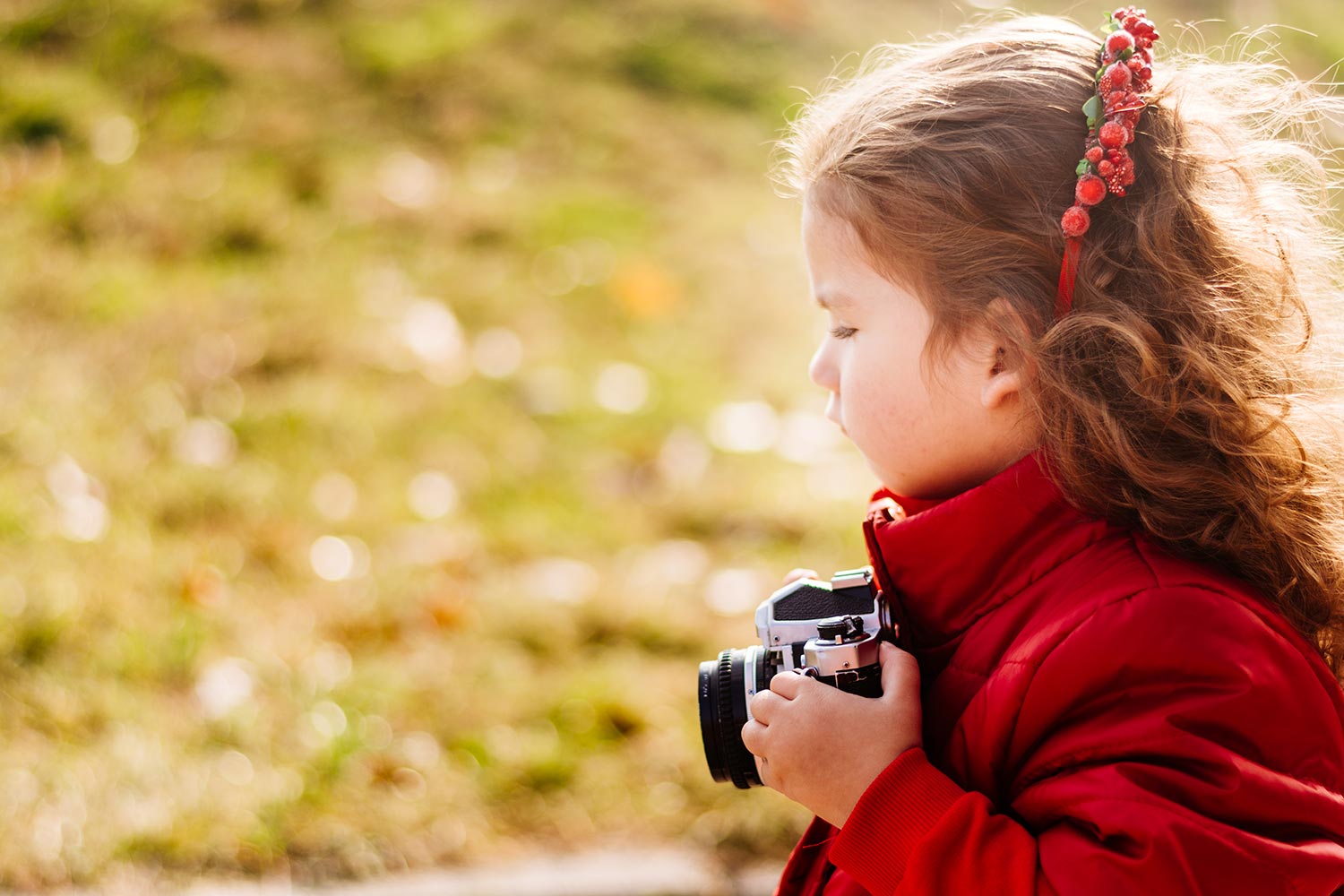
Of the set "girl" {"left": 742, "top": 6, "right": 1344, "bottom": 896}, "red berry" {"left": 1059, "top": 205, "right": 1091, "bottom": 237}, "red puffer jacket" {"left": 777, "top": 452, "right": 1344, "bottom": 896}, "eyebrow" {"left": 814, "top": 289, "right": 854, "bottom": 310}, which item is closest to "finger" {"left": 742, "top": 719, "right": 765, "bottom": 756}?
"girl" {"left": 742, "top": 6, "right": 1344, "bottom": 896}

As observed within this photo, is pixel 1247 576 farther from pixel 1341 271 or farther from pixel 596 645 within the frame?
pixel 596 645

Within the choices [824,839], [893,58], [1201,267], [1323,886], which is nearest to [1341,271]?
[1201,267]

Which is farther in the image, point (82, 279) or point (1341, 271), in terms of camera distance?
point (82, 279)

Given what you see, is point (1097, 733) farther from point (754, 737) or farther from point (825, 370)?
point (825, 370)

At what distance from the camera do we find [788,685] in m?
1.28

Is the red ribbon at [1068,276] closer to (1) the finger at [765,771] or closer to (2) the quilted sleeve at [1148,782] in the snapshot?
(2) the quilted sleeve at [1148,782]

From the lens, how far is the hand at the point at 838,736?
1220 millimetres

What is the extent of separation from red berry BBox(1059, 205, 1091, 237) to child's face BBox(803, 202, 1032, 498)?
133 mm

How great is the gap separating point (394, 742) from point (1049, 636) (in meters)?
1.64

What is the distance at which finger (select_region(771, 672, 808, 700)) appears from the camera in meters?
1.27

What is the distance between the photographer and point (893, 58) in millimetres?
1510

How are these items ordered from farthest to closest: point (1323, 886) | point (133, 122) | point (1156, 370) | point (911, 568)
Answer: point (133, 122)
point (911, 568)
point (1156, 370)
point (1323, 886)

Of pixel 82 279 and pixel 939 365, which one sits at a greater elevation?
pixel 939 365

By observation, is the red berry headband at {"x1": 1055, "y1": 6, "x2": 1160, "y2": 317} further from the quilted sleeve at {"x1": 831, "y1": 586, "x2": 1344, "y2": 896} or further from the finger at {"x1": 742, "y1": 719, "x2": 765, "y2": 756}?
the finger at {"x1": 742, "y1": 719, "x2": 765, "y2": 756}
